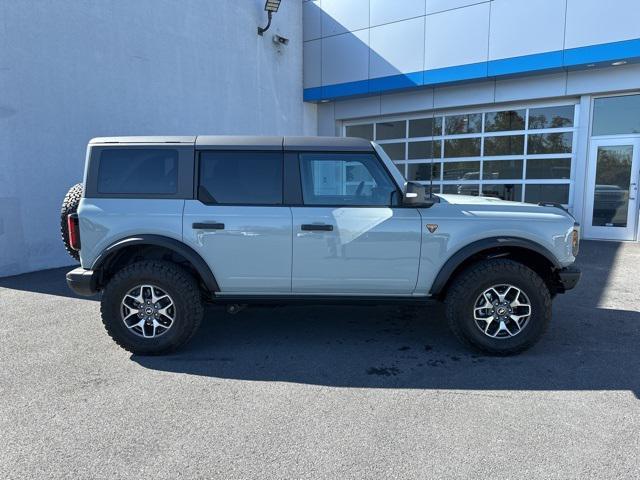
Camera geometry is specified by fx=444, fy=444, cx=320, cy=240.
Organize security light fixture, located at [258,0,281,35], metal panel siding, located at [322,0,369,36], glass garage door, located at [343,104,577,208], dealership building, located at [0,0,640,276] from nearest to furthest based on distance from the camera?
dealership building, located at [0,0,640,276] → glass garage door, located at [343,104,577,208] → security light fixture, located at [258,0,281,35] → metal panel siding, located at [322,0,369,36]

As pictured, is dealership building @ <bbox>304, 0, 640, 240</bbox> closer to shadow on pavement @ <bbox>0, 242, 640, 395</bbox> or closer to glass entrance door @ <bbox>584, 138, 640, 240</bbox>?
glass entrance door @ <bbox>584, 138, 640, 240</bbox>

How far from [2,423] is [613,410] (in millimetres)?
4109

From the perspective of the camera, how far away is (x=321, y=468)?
2.46 metres

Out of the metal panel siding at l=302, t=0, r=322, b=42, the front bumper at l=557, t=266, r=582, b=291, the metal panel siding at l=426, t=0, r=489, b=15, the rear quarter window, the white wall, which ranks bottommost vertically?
the front bumper at l=557, t=266, r=582, b=291

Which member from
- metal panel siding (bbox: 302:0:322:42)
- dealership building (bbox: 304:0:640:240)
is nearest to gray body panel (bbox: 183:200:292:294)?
dealership building (bbox: 304:0:640:240)

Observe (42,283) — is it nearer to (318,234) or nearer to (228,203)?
(228,203)

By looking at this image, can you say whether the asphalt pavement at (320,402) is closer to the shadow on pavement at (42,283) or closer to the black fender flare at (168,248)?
the black fender flare at (168,248)

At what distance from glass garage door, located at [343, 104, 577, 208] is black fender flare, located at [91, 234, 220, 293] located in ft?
22.7

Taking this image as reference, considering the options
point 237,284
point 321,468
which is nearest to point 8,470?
point 321,468

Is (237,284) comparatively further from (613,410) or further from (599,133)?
(599,133)

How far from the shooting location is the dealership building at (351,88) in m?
7.61

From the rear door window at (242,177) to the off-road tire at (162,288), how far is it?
29.9 inches

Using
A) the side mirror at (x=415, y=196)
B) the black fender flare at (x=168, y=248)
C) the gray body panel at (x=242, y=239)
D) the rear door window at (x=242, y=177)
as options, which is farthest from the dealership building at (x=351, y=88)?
the black fender flare at (x=168, y=248)

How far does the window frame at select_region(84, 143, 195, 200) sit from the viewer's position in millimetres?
3980
